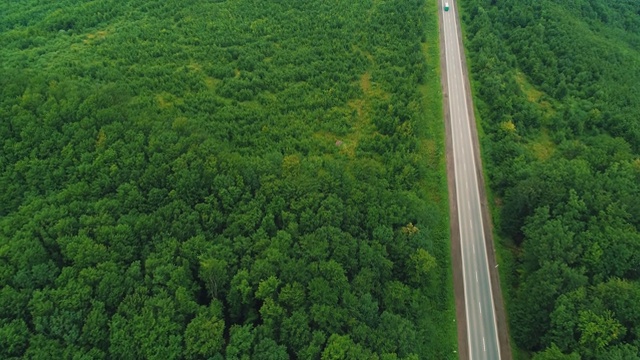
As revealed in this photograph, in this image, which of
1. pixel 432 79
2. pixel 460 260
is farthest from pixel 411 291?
pixel 432 79

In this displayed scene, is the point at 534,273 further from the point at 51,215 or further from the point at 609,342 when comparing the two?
the point at 51,215

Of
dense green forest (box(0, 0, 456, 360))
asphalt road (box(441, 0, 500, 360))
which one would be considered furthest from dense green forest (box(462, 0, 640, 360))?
dense green forest (box(0, 0, 456, 360))

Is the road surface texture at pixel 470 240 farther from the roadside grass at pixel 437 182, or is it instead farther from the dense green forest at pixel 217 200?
the dense green forest at pixel 217 200

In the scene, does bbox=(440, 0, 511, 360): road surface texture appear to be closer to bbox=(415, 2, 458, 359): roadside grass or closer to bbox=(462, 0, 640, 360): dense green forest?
bbox=(415, 2, 458, 359): roadside grass

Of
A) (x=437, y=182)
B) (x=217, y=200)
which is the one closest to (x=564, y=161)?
(x=437, y=182)

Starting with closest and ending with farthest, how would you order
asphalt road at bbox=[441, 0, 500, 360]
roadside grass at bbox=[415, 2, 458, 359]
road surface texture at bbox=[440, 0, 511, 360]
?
road surface texture at bbox=[440, 0, 511, 360], asphalt road at bbox=[441, 0, 500, 360], roadside grass at bbox=[415, 2, 458, 359]

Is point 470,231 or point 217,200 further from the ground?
point 217,200

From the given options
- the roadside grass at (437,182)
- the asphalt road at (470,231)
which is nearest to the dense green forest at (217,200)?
the roadside grass at (437,182)

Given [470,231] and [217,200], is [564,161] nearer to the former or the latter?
[470,231]
